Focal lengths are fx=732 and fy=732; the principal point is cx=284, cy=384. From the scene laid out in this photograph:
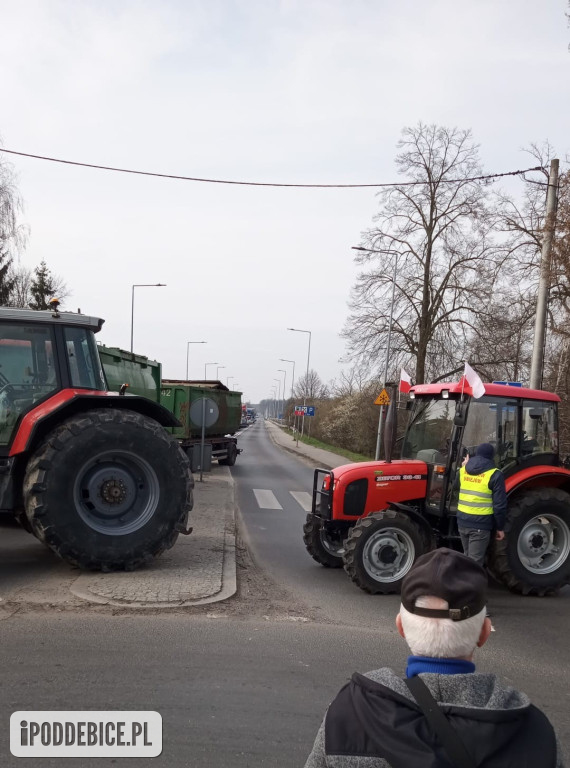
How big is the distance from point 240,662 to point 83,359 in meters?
3.73

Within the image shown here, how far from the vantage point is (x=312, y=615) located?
680 cm

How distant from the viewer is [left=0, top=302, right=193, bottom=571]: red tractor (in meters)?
7.00

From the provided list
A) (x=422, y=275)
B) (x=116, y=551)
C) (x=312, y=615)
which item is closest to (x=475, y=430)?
(x=312, y=615)

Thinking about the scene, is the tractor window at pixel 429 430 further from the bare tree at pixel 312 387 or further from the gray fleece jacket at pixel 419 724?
the bare tree at pixel 312 387

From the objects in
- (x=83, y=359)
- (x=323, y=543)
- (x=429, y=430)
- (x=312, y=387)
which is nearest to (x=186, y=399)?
(x=323, y=543)

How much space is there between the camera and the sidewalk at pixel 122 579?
6418 mm

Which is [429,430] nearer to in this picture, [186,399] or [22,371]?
[22,371]

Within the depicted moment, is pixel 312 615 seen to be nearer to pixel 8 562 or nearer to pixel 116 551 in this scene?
pixel 116 551

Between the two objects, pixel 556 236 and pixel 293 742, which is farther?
pixel 556 236

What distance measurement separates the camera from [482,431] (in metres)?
8.34

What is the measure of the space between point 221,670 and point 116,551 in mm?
2602

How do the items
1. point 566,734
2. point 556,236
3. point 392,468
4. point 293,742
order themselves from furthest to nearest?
1. point 556,236
2. point 392,468
3. point 566,734
4. point 293,742

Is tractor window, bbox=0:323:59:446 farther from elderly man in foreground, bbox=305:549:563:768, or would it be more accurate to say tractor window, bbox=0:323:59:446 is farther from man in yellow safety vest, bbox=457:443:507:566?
elderly man in foreground, bbox=305:549:563:768

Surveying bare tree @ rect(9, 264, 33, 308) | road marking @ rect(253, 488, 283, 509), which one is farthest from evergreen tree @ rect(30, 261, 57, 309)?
road marking @ rect(253, 488, 283, 509)
